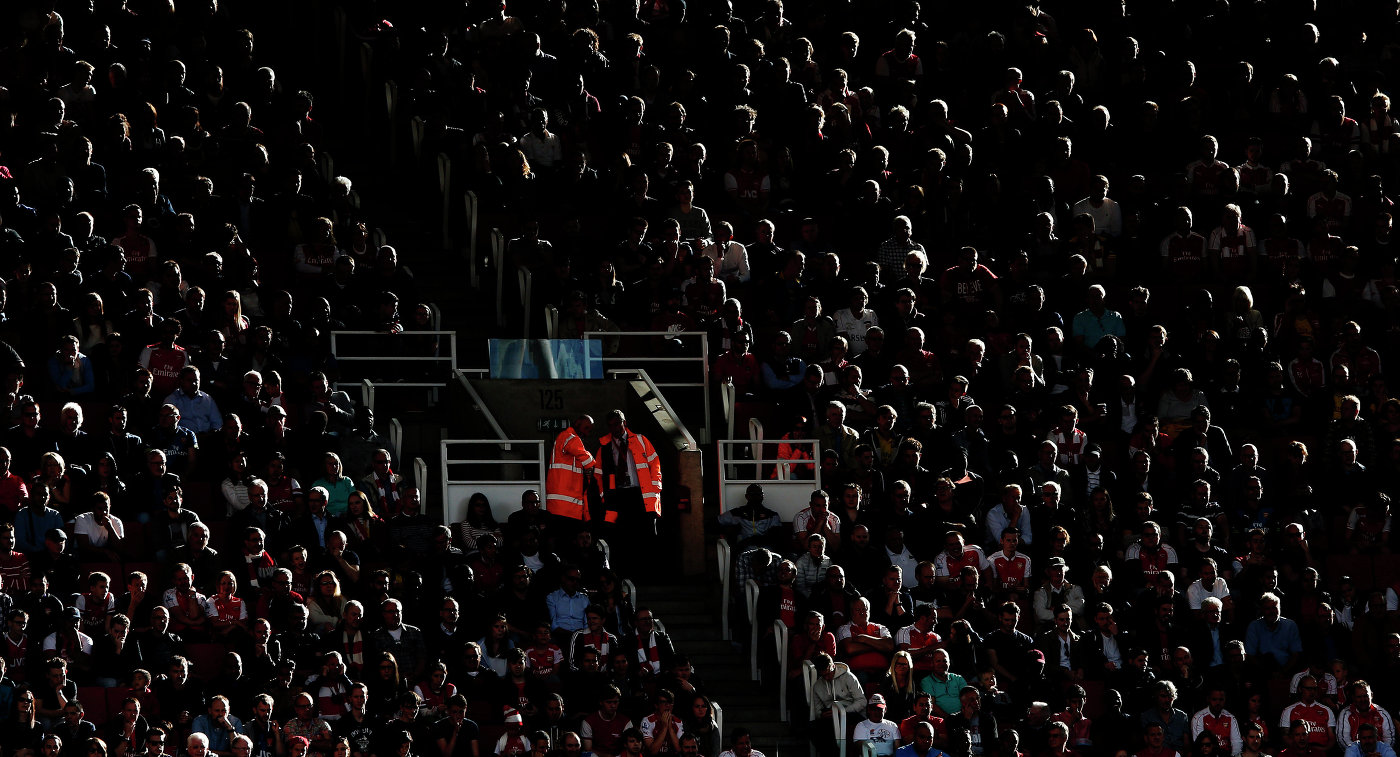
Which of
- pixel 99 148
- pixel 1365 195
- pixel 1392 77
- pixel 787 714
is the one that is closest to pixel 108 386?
pixel 99 148

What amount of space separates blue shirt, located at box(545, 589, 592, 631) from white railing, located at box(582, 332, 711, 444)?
11.7ft

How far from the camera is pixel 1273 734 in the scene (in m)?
20.3

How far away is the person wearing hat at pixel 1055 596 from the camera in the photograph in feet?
67.2

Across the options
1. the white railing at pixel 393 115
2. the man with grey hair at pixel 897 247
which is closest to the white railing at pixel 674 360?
the man with grey hair at pixel 897 247

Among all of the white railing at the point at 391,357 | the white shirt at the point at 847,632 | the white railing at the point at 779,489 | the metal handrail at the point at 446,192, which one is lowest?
the white shirt at the point at 847,632

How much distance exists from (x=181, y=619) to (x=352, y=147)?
979 centimetres

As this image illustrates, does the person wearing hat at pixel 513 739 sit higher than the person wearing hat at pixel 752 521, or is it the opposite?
the person wearing hat at pixel 752 521

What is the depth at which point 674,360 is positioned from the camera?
2328cm

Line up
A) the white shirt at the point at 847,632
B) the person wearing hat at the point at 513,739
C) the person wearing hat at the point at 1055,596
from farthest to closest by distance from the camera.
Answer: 1. the person wearing hat at the point at 1055,596
2. the white shirt at the point at 847,632
3. the person wearing hat at the point at 513,739

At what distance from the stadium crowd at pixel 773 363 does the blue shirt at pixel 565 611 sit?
0.03 metres

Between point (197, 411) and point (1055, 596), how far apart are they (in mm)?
6826

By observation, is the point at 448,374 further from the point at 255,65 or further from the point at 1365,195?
the point at 1365,195

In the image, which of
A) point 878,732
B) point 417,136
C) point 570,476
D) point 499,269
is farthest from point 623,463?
point 417,136

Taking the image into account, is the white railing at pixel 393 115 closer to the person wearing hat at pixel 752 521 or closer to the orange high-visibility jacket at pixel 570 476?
the orange high-visibility jacket at pixel 570 476
